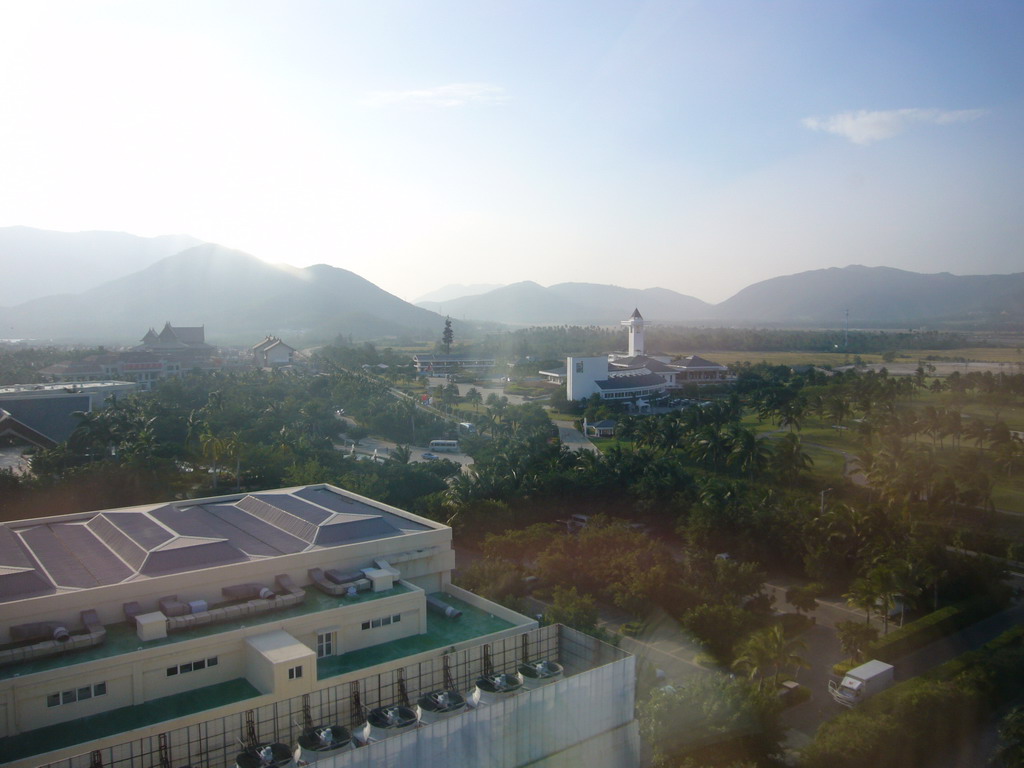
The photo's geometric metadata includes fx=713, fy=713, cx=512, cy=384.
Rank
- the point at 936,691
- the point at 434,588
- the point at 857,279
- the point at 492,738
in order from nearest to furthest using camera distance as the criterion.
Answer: the point at 492,738 < the point at 936,691 < the point at 434,588 < the point at 857,279

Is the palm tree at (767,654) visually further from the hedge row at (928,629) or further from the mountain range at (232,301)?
the mountain range at (232,301)

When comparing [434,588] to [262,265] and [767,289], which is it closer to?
[767,289]

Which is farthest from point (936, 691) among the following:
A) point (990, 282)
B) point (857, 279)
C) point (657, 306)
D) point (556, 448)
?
point (657, 306)

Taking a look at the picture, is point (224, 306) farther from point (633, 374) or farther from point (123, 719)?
point (123, 719)

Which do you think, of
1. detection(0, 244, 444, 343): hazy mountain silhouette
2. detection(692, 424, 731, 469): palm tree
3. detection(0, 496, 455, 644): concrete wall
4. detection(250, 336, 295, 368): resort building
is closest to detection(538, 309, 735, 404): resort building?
Result: detection(692, 424, 731, 469): palm tree

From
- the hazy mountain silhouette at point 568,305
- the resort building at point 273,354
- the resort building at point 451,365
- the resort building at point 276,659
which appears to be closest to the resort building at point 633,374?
the resort building at point 451,365
